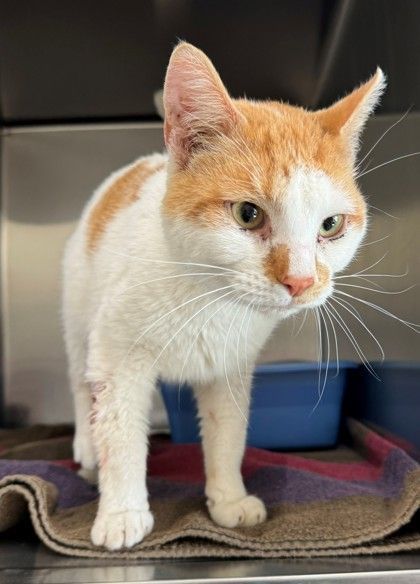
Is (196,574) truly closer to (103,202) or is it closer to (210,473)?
(210,473)

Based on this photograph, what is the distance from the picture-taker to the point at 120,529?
94cm

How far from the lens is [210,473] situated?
1.16 meters

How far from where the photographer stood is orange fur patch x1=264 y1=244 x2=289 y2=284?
2.88ft

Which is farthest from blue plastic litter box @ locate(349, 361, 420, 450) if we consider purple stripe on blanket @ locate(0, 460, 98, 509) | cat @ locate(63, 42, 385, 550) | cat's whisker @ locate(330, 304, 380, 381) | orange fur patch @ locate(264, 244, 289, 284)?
purple stripe on blanket @ locate(0, 460, 98, 509)

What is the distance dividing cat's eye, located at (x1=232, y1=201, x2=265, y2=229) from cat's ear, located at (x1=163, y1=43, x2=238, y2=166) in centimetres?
15

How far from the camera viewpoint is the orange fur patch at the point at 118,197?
1.33 meters

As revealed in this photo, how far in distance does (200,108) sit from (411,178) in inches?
14.9

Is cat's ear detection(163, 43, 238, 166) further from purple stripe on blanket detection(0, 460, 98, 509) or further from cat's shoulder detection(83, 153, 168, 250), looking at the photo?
purple stripe on blanket detection(0, 460, 98, 509)

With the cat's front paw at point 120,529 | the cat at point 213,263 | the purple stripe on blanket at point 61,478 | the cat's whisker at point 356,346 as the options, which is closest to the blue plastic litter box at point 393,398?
the cat's whisker at point 356,346

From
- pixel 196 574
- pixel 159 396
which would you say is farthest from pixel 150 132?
pixel 196 574

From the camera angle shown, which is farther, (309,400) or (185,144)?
(309,400)

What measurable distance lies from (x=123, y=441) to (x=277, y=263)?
1.29ft

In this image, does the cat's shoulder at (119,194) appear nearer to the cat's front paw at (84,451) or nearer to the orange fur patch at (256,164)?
the orange fur patch at (256,164)

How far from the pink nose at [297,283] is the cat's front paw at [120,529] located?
41 cm
